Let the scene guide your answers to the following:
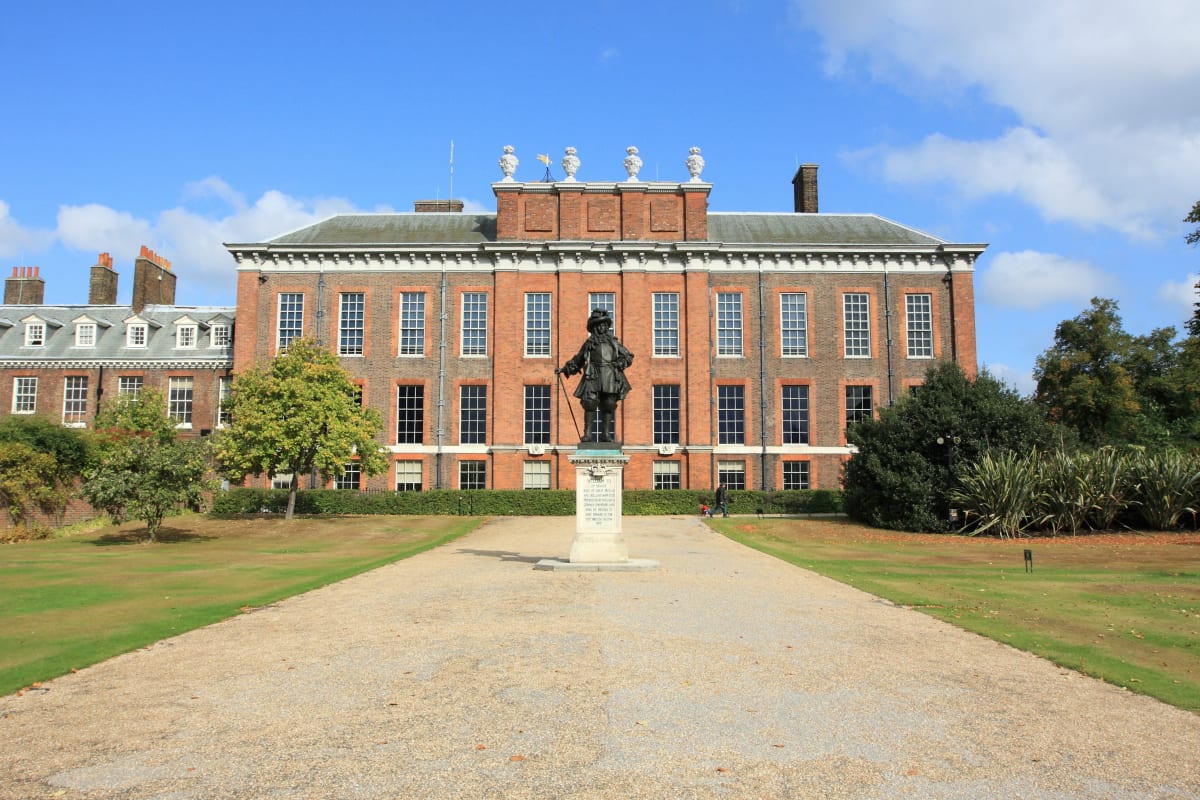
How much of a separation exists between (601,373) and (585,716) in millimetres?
11442

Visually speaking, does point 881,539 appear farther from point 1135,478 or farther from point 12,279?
point 12,279

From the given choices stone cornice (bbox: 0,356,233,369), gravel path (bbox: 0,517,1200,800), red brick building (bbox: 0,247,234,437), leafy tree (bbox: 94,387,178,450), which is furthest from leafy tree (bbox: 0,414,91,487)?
gravel path (bbox: 0,517,1200,800)

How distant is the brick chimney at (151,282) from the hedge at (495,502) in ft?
59.8

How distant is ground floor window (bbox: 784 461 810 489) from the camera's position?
40.8 meters

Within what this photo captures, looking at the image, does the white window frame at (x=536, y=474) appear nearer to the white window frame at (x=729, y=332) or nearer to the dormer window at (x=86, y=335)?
the white window frame at (x=729, y=332)

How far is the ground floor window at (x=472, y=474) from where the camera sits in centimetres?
4034

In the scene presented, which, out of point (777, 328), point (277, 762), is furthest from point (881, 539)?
point (277, 762)

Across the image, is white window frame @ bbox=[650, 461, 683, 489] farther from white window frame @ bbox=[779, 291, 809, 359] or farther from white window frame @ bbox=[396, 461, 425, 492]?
white window frame @ bbox=[396, 461, 425, 492]

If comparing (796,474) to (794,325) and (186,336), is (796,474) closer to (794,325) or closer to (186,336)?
(794,325)

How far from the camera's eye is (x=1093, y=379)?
47.4 metres

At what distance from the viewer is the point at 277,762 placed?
5.61 metres

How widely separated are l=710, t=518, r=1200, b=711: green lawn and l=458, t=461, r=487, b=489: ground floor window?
15.4 m

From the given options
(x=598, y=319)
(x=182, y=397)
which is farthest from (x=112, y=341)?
(x=598, y=319)

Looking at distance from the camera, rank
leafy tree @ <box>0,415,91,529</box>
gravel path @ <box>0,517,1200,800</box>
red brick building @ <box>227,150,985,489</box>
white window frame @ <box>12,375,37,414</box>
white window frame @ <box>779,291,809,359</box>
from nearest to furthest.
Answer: gravel path @ <box>0,517,1200,800</box> → leafy tree @ <box>0,415,91,529</box> → red brick building @ <box>227,150,985,489</box> → white window frame @ <box>779,291,809,359</box> → white window frame @ <box>12,375,37,414</box>
